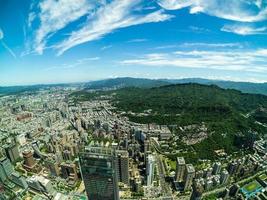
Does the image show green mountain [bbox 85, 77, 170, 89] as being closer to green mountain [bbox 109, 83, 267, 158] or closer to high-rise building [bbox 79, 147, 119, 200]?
green mountain [bbox 109, 83, 267, 158]

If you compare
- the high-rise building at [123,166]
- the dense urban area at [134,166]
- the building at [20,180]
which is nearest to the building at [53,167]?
the dense urban area at [134,166]

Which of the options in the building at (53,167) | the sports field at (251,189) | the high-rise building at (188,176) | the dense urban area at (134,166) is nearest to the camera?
the dense urban area at (134,166)

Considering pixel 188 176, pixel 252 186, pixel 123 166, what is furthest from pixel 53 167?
pixel 252 186

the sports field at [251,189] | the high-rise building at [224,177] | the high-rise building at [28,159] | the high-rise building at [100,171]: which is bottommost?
the sports field at [251,189]

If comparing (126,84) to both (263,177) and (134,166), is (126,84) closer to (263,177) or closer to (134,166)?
(134,166)

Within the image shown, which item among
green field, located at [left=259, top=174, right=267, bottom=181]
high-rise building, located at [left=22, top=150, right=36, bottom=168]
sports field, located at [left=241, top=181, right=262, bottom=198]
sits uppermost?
high-rise building, located at [left=22, top=150, right=36, bottom=168]

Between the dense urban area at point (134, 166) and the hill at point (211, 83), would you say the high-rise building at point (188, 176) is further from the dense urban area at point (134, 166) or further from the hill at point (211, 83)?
the hill at point (211, 83)

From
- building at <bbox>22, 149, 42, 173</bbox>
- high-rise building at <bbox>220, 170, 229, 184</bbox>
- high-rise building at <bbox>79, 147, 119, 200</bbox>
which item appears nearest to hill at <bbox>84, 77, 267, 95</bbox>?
high-rise building at <bbox>220, 170, 229, 184</bbox>

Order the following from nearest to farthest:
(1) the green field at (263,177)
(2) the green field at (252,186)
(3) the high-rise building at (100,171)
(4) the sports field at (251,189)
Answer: (3) the high-rise building at (100,171) < (4) the sports field at (251,189) < (2) the green field at (252,186) < (1) the green field at (263,177)
